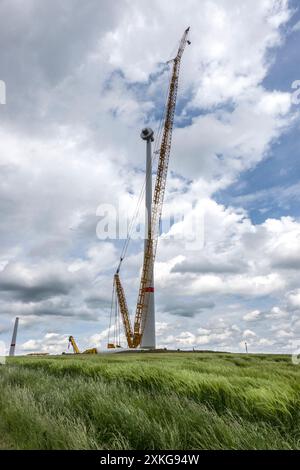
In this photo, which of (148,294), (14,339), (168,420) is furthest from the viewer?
(14,339)

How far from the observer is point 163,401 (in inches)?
299

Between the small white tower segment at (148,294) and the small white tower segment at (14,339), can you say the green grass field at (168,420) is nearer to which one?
the small white tower segment at (148,294)

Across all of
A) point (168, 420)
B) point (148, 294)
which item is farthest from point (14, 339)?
point (168, 420)

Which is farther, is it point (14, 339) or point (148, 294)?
point (14, 339)

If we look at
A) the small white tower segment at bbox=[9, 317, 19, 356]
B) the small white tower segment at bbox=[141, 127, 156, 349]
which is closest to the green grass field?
the small white tower segment at bbox=[141, 127, 156, 349]

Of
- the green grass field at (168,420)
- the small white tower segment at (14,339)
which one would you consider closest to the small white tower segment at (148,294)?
the small white tower segment at (14,339)

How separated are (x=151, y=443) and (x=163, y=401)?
83.8 inches

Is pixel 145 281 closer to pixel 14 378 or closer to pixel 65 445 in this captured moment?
pixel 14 378

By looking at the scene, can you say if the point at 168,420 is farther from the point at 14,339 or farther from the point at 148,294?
the point at 14,339

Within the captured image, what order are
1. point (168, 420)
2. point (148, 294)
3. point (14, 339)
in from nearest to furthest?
point (168, 420) < point (148, 294) < point (14, 339)

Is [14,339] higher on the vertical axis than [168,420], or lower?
higher

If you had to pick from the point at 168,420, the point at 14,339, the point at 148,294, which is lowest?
the point at 168,420
